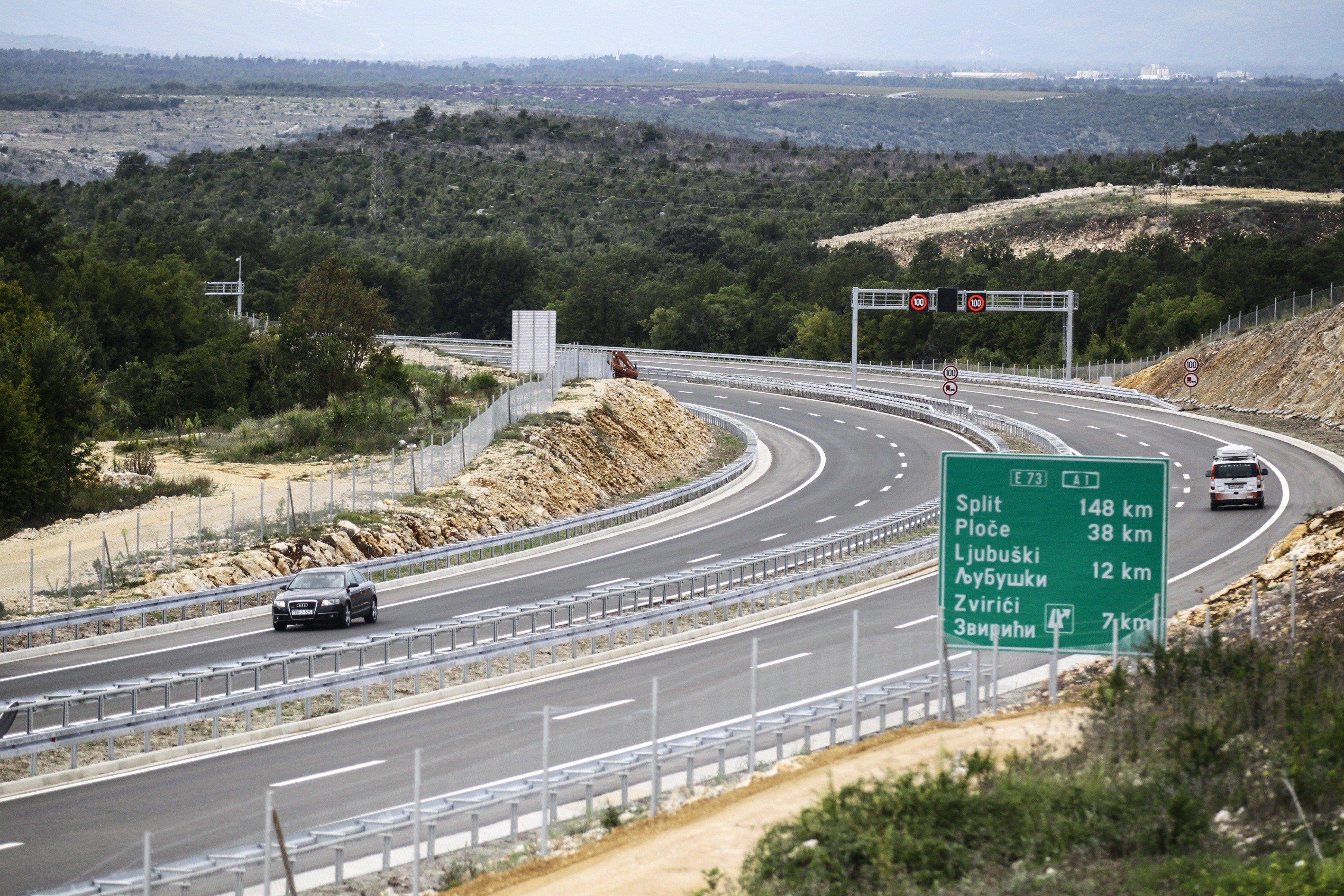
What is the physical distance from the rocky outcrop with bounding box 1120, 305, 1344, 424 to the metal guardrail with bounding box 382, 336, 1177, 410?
2.08m

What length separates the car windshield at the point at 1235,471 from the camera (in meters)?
43.1

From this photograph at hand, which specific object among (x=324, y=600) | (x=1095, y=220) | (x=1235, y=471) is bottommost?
(x=324, y=600)

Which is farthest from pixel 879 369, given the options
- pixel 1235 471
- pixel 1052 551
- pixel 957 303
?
pixel 1052 551

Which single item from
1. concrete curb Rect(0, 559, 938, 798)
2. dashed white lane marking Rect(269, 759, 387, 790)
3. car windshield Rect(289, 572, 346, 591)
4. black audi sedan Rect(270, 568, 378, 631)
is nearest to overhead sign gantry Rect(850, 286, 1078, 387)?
concrete curb Rect(0, 559, 938, 798)


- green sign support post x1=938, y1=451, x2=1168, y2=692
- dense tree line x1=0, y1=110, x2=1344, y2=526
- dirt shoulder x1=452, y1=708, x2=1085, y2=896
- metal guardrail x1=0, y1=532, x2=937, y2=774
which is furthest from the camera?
dense tree line x1=0, y1=110, x2=1344, y2=526

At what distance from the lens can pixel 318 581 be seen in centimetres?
3006

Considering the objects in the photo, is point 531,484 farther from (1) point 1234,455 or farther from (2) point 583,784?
(2) point 583,784

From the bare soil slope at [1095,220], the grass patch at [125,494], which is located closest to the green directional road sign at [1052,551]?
the grass patch at [125,494]

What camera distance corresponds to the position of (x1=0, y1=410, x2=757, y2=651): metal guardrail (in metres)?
28.9

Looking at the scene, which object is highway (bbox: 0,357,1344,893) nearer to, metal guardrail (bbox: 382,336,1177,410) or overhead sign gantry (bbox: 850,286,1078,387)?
metal guardrail (bbox: 382,336,1177,410)

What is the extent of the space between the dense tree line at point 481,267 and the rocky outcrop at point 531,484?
9.53 metres

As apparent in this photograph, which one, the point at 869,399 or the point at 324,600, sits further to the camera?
the point at 869,399

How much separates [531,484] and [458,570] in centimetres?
937

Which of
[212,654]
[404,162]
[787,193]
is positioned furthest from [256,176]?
[212,654]
